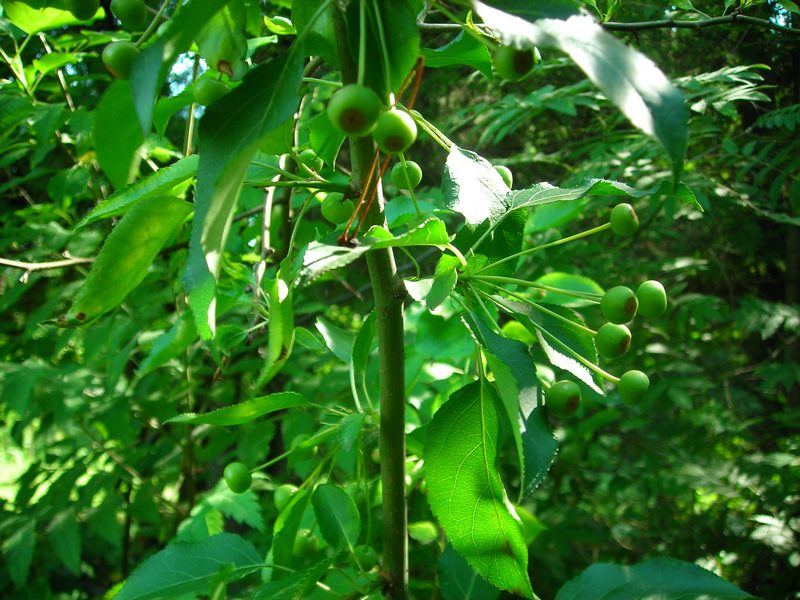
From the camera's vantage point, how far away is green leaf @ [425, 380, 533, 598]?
0.71 metres

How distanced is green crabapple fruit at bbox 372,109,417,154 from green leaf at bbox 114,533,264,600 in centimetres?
55

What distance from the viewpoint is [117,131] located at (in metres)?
0.67

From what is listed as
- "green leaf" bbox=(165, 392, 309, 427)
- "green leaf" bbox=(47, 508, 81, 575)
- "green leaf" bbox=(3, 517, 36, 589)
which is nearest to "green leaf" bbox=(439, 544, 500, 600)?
"green leaf" bbox=(165, 392, 309, 427)

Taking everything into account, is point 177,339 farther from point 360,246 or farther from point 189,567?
point 360,246

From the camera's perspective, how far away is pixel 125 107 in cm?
66

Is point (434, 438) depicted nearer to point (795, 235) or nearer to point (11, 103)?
point (11, 103)

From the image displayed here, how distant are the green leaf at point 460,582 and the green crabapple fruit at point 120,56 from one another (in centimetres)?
76

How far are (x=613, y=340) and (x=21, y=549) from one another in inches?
73.1

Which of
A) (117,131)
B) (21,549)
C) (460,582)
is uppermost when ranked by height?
(117,131)

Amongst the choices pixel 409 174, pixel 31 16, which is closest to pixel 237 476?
pixel 409 174

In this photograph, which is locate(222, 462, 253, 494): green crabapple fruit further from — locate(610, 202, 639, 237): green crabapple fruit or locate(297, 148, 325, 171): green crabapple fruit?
locate(610, 202, 639, 237): green crabapple fruit

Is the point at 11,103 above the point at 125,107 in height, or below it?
below

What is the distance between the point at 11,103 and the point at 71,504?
3.85ft

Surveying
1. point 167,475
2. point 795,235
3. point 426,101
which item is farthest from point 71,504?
point 795,235
